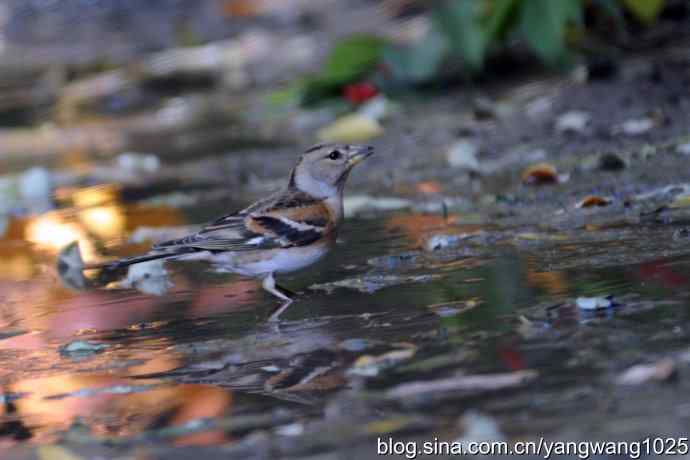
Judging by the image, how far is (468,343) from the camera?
4230mm

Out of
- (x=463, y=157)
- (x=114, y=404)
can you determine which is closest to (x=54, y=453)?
(x=114, y=404)

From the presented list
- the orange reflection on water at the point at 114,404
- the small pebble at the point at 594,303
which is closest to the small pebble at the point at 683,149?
the small pebble at the point at 594,303

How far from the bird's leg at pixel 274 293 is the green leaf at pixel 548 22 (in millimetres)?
3262

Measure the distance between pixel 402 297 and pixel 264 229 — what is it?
0.96 metres

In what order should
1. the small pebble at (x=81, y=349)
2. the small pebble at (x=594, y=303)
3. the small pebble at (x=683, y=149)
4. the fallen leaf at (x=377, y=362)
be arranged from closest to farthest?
the fallen leaf at (x=377, y=362) → the small pebble at (x=594, y=303) → the small pebble at (x=81, y=349) → the small pebble at (x=683, y=149)

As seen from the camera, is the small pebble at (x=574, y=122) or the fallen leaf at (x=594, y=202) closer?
the fallen leaf at (x=594, y=202)

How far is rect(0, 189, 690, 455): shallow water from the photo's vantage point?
3.66 meters

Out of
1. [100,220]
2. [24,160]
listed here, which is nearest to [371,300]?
[100,220]

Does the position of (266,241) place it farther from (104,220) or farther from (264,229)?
(104,220)

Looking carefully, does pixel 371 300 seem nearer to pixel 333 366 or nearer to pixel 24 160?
pixel 333 366

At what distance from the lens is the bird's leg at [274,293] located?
5184 millimetres

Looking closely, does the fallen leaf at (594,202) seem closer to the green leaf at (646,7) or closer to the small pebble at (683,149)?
the small pebble at (683,149)

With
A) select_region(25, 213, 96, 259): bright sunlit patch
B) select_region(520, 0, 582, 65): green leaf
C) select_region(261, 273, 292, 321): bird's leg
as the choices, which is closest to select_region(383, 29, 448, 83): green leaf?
select_region(520, 0, 582, 65): green leaf

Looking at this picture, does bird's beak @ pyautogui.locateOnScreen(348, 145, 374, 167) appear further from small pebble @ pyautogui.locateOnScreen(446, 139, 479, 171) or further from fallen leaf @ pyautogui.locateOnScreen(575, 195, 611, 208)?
small pebble @ pyautogui.locateOnScreen(446, 139, 479, 171)
